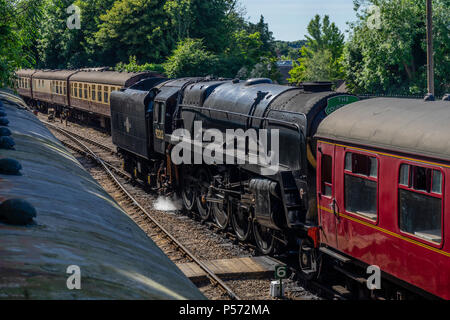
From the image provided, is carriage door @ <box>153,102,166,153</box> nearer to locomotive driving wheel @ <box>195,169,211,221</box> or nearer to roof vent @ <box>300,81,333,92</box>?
locomotive driving wheel @ <box>195,169,211,221</box>

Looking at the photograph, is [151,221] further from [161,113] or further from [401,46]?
[401,46]

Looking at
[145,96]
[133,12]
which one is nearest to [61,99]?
[133,12]

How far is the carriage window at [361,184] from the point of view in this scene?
777cm

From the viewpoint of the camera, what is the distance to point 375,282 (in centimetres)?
779

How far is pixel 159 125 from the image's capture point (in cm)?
1747

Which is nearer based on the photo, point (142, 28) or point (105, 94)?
point (105, 94)

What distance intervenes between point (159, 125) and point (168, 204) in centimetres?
277

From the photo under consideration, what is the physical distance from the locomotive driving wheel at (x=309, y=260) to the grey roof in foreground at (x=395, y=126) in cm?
225

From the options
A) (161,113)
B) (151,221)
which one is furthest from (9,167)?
(161,113)

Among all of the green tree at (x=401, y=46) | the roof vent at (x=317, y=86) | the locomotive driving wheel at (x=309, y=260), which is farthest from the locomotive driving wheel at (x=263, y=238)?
the green tree at (x=401, y=46)

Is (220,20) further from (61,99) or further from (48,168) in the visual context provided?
(48,168)

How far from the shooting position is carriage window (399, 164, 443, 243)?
6.43 metres

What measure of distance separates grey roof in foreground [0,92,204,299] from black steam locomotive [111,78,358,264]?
457 centimetres
